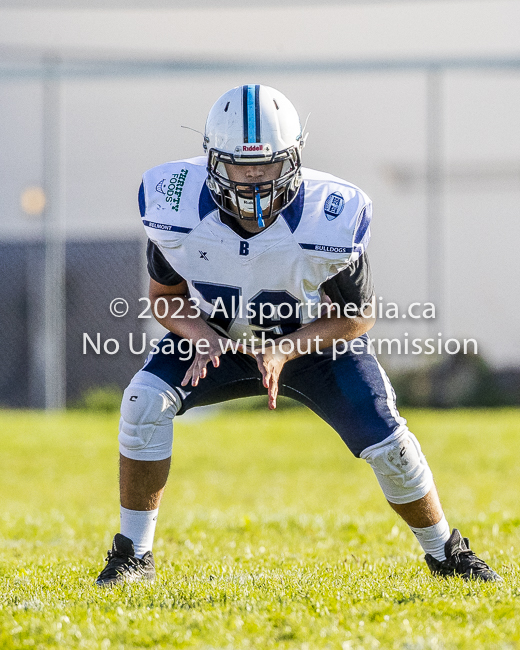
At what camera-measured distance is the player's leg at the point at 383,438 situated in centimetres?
320

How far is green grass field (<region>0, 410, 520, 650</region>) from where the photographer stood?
2484 mm

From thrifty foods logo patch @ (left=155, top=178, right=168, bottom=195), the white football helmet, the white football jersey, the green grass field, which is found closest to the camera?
the green grass field

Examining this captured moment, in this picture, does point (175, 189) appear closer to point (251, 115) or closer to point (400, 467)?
point (251, 115)

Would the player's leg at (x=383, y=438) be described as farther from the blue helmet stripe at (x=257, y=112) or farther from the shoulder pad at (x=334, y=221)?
the blue helmet stripe at (x=257, y=112)

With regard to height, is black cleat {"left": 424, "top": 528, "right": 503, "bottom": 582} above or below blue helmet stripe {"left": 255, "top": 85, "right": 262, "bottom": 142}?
below

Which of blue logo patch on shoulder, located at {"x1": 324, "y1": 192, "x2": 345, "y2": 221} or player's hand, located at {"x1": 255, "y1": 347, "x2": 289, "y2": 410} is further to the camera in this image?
blue logo patch on shoulder, located at {"x1": 324, "y1": 192, "x2": 345, "y2": 221}

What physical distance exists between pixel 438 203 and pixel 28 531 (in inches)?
307

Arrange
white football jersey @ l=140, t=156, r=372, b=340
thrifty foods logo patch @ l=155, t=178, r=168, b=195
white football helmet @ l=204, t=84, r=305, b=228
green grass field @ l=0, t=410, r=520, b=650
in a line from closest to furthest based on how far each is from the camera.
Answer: green grass field @ l=0, t=410, r=520, b=650
white football helmet @ l=204, t=84, r=305, b=228
white football jersey @ l=140, t=156, r=372, b=340
thrifty foods logo patch @ l=155, t=178, r=168, b=195

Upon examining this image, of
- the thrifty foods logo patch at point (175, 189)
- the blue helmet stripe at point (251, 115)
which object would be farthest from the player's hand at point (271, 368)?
the blue helmet stripe at point (251, 115)

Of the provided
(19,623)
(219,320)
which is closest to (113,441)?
(219,320)

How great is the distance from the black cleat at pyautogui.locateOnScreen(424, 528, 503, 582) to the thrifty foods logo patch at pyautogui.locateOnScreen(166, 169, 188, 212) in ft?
5.80

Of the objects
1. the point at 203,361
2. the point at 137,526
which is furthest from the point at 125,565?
the point at 203,361

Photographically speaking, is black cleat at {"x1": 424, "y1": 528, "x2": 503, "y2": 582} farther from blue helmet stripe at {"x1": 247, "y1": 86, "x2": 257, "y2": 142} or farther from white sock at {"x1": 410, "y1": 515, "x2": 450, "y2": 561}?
blue helmet stripe at {"x1": 247, "y1": 86, "x2": 257, "y2": 142}

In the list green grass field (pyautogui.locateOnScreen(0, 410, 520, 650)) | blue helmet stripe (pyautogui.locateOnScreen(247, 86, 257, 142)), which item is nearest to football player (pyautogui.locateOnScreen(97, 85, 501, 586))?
blue helmet stripe (pyautogui.locateOnScreen(247, 86, 257, 142))
